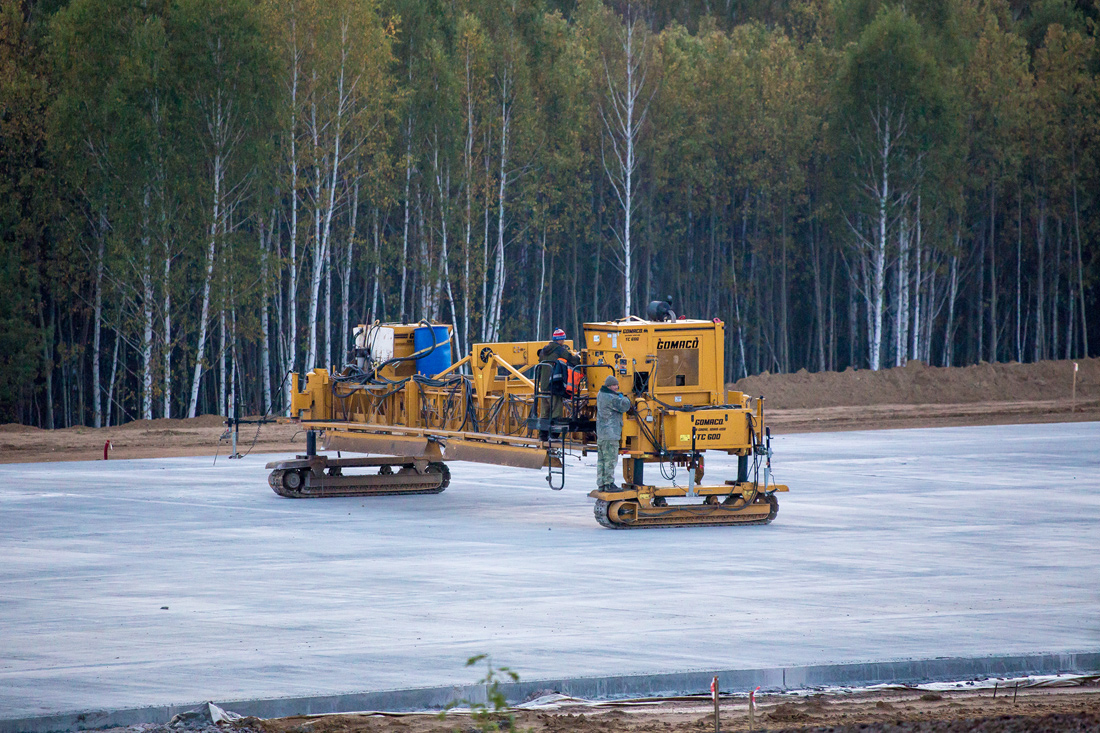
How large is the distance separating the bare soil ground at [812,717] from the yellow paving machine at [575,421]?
357 inches

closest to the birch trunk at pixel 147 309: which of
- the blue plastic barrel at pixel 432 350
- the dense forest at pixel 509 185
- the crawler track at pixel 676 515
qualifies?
the dense forest at pixel 509 185

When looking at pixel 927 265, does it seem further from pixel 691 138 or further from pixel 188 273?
pixel 188 273

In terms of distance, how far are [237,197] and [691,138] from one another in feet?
85.6

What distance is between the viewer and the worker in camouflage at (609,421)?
18.7 metres

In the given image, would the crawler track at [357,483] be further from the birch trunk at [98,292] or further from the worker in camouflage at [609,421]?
the birch trunk at [98,292]

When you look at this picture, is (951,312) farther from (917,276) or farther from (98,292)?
(98,292)

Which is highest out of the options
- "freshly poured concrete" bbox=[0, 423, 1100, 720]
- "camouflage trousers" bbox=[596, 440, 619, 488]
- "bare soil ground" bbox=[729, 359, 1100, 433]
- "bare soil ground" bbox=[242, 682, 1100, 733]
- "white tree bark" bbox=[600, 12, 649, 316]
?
"white tree bark" bbox=[600, 12, 649, 316]

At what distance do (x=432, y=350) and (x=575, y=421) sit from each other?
203 inches

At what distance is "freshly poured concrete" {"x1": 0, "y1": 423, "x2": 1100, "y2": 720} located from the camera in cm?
1066

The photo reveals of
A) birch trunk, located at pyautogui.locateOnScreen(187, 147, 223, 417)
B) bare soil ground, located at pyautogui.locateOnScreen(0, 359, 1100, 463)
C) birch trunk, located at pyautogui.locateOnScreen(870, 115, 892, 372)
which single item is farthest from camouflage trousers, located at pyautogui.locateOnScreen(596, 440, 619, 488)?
birch trunk, located at pyautogui.locateOnScreen(870, 115, 892, 372)

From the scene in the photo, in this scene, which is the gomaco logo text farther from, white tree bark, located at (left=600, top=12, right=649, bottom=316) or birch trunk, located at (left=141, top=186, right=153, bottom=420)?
white tree bark, located at (left=600, top=12, right=649, bottom=316)

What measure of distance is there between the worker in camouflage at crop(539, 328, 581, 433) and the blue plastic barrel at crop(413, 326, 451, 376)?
3.85 meters

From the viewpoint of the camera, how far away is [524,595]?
13664mm

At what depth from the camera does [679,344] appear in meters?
20.0
